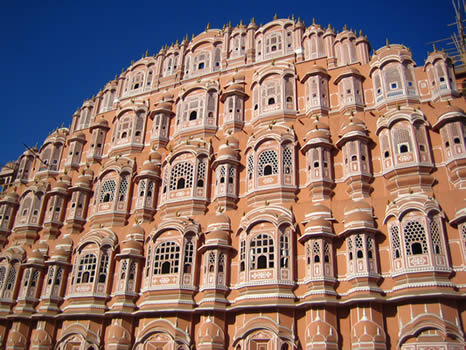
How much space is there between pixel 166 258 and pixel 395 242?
37.8 feet

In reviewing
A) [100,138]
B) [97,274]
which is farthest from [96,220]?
[100,138]

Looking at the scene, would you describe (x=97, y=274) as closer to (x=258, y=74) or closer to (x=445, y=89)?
(x=258, y=74)

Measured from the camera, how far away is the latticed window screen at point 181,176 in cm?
2628

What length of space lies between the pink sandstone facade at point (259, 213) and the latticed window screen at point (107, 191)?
0.11 meters

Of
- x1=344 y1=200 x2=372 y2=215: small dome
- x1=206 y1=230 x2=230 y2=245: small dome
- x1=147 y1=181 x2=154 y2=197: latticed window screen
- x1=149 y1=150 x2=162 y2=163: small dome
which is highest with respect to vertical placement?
x1=149 y1=150 x2=162 y2=163: small dome

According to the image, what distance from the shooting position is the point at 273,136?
25.0 metres

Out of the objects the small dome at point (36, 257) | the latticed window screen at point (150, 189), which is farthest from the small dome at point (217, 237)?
the small dome at point (36, 257)

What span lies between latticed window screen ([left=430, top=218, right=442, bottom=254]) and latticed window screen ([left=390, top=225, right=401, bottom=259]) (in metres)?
1.38

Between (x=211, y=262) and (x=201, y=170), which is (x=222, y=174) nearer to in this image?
(x=201, y=170)

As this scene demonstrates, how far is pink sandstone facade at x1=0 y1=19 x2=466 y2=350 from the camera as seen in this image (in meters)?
19.6

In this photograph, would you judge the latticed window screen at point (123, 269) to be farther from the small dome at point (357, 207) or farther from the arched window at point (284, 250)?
the small dome at point (357, 207)

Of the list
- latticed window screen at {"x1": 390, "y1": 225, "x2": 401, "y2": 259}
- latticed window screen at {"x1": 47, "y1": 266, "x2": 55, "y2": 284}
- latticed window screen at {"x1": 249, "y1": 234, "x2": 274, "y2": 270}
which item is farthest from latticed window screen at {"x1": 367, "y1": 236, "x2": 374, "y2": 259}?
latticed window screen at {"x1": 47, "y1": 266, "x2": 55, "y2": 284}

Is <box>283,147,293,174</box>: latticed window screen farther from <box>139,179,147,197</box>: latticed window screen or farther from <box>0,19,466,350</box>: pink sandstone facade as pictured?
<box>139,179,147,197</box>: latticed window screen

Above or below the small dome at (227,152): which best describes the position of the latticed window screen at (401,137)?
below
